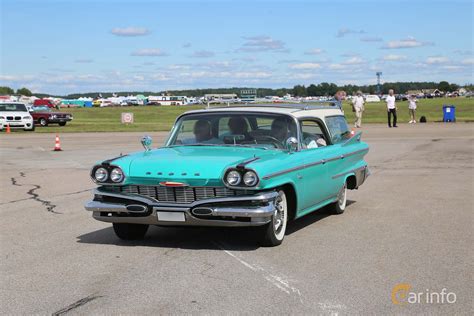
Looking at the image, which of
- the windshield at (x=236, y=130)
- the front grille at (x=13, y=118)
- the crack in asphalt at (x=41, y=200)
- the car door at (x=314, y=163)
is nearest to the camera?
the car door at (x=314, y=163)

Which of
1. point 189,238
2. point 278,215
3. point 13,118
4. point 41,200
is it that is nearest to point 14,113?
point 13,118

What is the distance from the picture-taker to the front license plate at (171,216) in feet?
24.1

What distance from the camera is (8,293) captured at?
593cm

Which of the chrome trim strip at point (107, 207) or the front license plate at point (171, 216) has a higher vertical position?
the chrome trim strip at point (107, 207)

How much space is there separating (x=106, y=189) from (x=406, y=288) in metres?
3.44

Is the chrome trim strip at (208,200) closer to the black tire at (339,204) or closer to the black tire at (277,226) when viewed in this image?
the black tire at (277,226)

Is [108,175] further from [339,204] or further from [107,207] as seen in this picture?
[339,204]

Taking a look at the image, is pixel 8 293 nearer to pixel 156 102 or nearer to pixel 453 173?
pixel 453 173

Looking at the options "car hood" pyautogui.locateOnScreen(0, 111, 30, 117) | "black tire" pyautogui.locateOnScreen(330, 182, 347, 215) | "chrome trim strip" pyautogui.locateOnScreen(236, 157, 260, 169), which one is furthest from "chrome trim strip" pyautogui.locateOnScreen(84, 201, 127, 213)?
"car hood" pyautogui.locateOnScreen(0, 111, 30, 117)

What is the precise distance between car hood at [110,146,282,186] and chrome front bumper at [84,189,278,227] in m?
0.22

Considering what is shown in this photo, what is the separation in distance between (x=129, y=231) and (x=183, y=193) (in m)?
1.08

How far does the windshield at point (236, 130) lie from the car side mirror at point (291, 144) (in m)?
0.16

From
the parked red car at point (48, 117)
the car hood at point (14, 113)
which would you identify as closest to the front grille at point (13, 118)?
the car hood at point (14, 113)

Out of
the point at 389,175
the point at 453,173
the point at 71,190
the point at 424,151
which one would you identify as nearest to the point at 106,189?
the point at 71,190
